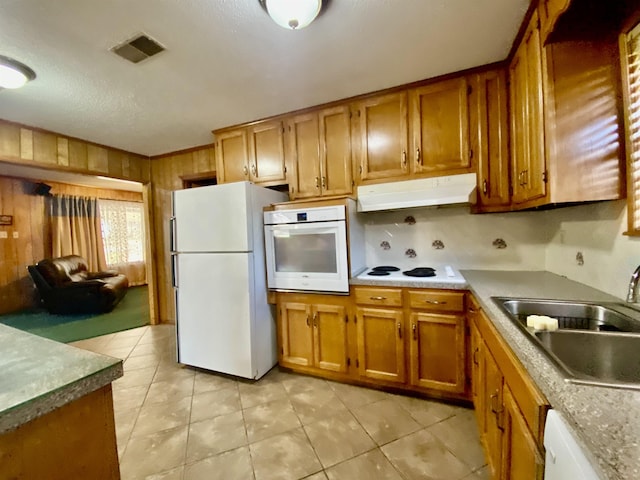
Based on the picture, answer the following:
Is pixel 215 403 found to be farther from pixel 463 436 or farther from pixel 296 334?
pixel 463 436

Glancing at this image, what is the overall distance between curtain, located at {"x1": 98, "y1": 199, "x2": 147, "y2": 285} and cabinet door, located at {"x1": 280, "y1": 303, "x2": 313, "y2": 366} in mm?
5877

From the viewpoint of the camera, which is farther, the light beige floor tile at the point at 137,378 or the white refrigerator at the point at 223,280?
the light beige floor tile at the point at 137,378

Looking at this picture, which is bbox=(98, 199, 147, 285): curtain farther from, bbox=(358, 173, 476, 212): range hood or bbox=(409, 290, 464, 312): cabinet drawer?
bbox=(409, 290, 464, 312): cabinet drawer

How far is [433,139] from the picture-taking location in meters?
2.16

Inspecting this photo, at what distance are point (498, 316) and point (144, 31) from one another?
231cm

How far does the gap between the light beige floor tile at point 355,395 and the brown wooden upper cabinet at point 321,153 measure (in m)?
1.64

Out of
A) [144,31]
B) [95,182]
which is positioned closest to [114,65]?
[144,31]

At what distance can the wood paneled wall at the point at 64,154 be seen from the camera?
263 centimetres

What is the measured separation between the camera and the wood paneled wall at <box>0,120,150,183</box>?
263 centimetres

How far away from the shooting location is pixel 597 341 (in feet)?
3.26

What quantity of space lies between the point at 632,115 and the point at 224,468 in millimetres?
2618

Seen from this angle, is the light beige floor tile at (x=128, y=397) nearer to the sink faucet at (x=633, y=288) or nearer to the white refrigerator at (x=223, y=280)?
the white refrigerator at (x=223, y=280)

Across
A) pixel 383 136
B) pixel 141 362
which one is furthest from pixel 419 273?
pixel 141 362

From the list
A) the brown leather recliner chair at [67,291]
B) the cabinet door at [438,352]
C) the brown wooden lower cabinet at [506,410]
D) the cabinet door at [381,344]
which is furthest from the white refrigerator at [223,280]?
the brown leather recliner chair at [67,291]
